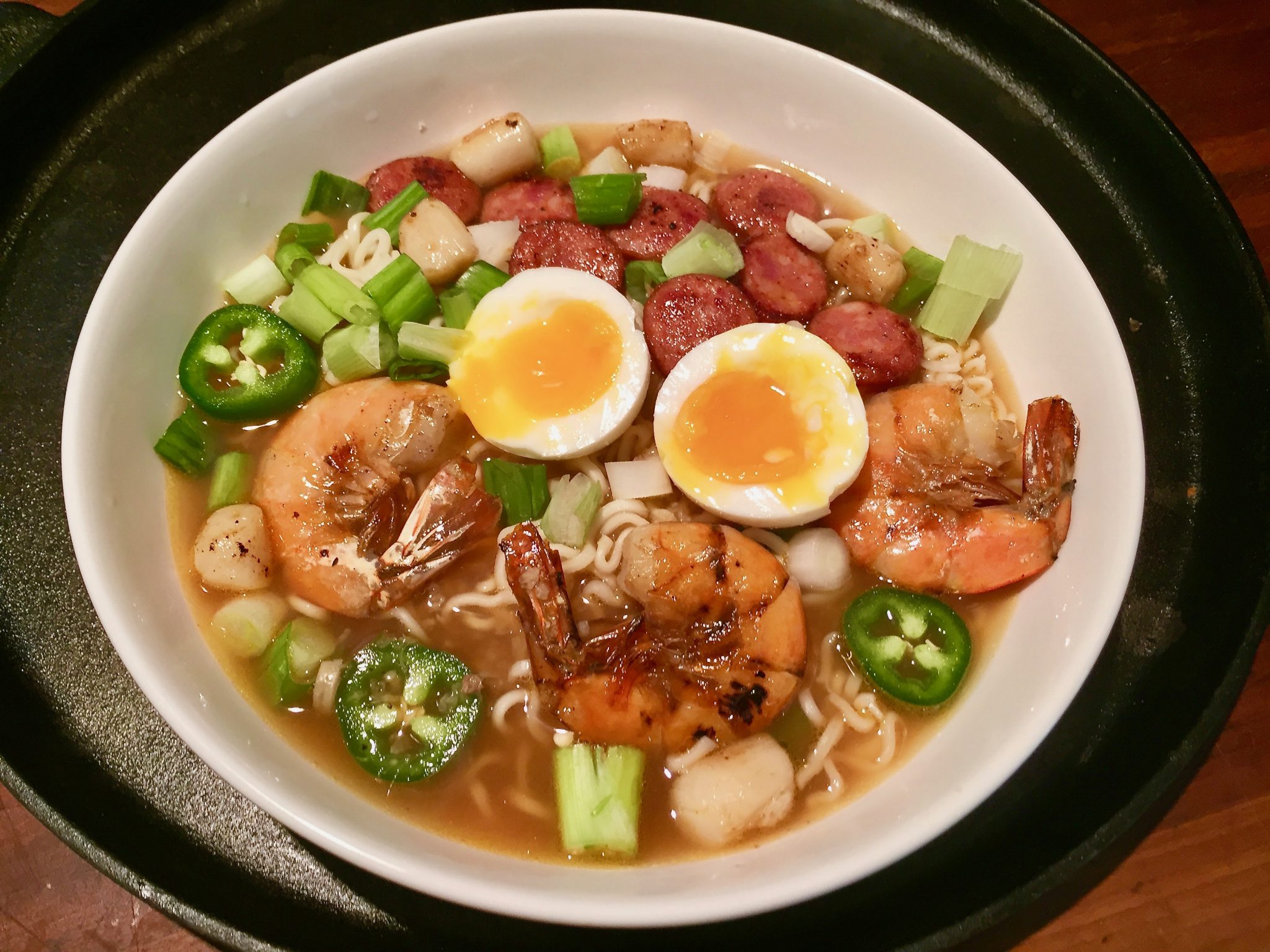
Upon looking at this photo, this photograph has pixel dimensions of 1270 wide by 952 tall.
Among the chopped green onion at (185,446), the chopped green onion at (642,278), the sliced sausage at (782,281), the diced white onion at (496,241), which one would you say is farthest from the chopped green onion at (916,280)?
the chopped green onion at (185,446)

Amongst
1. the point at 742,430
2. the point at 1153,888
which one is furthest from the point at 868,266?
the point at 1153,888

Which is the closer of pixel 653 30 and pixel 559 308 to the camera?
pixel 559 308

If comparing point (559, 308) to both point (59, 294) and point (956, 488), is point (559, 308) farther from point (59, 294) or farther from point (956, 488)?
point (59, 294)

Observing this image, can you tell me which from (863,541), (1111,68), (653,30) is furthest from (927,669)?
(653,30)

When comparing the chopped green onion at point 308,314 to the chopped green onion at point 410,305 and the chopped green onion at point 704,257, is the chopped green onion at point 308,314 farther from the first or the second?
the chopped green onion at point 704,257

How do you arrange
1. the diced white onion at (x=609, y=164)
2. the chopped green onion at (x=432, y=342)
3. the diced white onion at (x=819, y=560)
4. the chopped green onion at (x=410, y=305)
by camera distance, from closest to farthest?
the diced white onion at (x=819, y=560) < the chopped green onion at (x=432, y=342) < the chopped green onion at (x=410, y=305) < the diced white onion at (x=609, y=164)

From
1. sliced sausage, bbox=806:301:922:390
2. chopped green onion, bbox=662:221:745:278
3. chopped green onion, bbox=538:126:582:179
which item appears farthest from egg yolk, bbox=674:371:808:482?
chopped green onion, bbox=538:126:582:179
